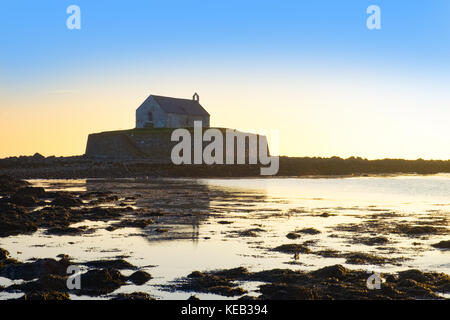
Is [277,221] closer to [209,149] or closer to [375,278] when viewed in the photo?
[375,278]

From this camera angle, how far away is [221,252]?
13.2 meters

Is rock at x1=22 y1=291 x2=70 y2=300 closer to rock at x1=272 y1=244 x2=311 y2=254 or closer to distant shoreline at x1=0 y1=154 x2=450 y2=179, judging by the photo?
rock at x1=272 y1=244 x2=311 y2=254

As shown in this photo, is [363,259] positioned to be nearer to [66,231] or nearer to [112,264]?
[112,264]

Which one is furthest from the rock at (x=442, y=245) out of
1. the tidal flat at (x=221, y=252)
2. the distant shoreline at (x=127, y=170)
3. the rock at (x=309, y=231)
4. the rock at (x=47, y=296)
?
the distant shoreline at (x=127, y=170)

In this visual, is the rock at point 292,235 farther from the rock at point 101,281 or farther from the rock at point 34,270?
the rock at point 34,270

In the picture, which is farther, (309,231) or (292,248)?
(309,231)

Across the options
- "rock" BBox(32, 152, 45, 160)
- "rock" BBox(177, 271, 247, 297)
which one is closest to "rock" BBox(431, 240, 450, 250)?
"rock" BBox(177, 271, 247, 297)

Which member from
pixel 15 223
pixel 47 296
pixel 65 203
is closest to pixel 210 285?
pixel 47 296

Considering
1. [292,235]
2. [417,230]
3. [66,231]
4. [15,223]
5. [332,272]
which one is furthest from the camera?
[15,223]

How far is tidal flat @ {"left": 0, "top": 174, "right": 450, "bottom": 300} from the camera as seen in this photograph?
31.3ft

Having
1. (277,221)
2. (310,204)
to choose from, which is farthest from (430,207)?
(277,221)

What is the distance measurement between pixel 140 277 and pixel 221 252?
Result: 3.28 meters
